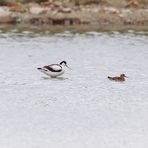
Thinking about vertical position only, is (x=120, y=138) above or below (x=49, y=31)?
above

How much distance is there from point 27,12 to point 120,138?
32.5m

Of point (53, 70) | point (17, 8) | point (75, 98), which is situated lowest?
point (17, 8)

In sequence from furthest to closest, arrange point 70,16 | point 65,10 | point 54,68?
point 65,10, point 70,16, point 54,68

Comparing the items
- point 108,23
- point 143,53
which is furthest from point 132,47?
point 108,23

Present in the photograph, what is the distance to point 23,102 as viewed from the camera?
72.8 ft

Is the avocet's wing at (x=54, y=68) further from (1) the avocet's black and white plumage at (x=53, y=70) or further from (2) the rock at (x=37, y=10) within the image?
(2) the rock at (x=37, y=10)

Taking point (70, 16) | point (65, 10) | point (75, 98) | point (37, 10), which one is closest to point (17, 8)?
point (37, 10)

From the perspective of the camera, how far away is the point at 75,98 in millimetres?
23109

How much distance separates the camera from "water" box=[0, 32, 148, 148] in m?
18.3

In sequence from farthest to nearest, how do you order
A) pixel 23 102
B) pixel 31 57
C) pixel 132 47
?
pixel 132 47 < pixel 31 57 < pixel 23 102

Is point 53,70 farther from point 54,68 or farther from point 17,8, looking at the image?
point 17,8

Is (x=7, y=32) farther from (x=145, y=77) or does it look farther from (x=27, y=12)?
(x=145, y=77)

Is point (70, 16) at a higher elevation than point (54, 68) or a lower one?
lower

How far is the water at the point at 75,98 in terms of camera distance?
1831 cm
